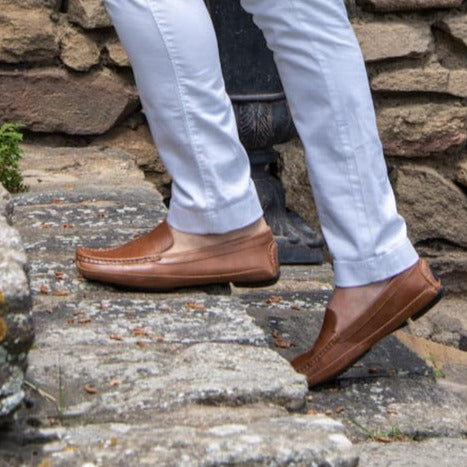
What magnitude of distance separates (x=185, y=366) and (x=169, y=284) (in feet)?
2.18

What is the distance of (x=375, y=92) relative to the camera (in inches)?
156

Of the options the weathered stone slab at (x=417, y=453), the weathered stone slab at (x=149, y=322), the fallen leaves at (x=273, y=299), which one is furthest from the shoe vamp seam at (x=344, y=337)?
the fallen leaves at (x=273, y=299)

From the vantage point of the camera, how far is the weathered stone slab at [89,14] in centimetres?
372

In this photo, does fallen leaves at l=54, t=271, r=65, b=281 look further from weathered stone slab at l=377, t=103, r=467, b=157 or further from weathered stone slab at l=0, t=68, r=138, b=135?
weathered stone slab at l=377, t=103, r=467, b=157

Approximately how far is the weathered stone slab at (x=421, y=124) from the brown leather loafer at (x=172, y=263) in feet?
5.51

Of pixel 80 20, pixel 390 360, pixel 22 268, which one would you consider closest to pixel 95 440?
pixel 22 268

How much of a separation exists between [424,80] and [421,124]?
0.13 metres

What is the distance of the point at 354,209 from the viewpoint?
2107mm

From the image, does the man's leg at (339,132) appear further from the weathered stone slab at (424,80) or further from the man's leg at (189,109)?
the weathered stone slab at (424,80)

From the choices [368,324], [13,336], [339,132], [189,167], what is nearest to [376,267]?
[368,324]

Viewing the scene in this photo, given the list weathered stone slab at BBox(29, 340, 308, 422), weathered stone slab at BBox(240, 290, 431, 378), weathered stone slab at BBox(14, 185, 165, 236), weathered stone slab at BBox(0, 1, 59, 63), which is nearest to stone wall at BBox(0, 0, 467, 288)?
weathered stone slab at BBox(0, 1, 59, 63)

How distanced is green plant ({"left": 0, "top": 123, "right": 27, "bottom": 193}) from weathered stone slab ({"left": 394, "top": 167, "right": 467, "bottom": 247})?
1.30 meters

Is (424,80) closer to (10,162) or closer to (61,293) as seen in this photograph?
(10,162)

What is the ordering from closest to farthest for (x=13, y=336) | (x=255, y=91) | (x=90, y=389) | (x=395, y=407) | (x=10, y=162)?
(x=13, y=336) → (x=90, y=389) → (x=395, y=407) → (x=10, y=162) → (x=255, y=91)
